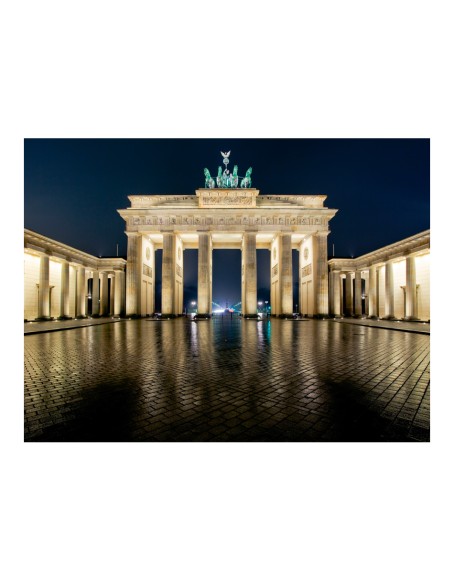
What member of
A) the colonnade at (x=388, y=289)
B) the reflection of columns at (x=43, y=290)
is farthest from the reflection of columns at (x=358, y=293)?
the reflection of columns at (x=43, y=290)

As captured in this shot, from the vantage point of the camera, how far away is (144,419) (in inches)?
128

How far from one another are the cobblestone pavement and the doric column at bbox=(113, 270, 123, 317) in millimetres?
27991

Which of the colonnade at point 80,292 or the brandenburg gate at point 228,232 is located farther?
the brandenburg gate at point 228,232

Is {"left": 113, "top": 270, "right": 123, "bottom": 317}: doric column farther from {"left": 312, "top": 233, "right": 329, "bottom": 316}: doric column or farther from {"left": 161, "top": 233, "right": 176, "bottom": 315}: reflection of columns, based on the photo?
{"left": 312, "top": 233, "right": 329, "bottom": 316}: doric column

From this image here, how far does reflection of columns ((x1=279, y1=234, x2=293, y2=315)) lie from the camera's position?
1127 inches

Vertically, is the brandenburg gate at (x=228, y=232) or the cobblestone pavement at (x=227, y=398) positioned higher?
the brandenburg gate at (x=228, y=232)

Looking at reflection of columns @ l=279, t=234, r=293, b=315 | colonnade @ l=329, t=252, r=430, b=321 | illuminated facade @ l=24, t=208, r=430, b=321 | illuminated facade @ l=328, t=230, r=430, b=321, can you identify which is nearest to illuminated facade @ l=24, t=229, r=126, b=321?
illuminated facade @ l=24, t=208, r=430, b=321

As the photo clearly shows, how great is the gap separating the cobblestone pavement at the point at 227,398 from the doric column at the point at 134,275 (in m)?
22.3

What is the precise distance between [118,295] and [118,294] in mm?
142

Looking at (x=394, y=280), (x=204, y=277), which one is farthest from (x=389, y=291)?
(x=204, y=277)

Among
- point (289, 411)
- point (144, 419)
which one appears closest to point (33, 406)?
point (144, 419)

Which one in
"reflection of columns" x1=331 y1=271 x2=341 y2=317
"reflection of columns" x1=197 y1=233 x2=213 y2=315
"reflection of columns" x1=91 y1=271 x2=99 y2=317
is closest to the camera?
"reflection of columns" x1=197 y1=233 x2=213 y2=315

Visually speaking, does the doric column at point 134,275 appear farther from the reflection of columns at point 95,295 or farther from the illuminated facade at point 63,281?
the reflection of columns at point 95,295

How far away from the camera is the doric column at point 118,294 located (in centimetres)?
3344
